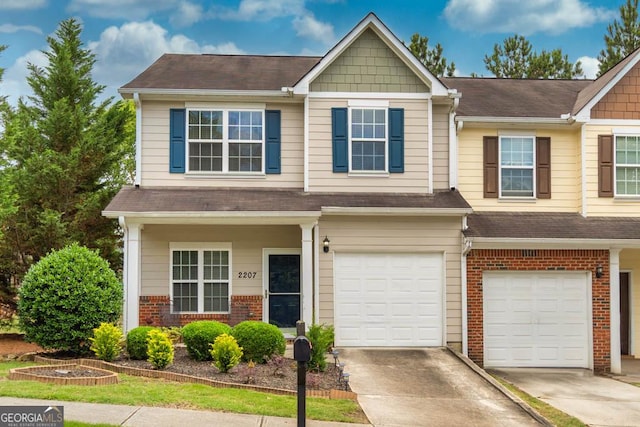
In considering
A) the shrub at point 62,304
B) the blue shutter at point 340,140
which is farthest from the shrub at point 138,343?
the blue shutter at point 340,140

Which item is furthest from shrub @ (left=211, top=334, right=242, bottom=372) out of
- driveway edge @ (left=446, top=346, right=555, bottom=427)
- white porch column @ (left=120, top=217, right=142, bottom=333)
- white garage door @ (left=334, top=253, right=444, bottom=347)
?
driveway edge @ (left=446, top=346, right=555, bottom=427)

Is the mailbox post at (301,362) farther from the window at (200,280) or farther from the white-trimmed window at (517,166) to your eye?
the white-trimmed window at (517,166)

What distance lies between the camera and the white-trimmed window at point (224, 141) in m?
14.6

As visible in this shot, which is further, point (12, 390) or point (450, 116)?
point (450, 116)

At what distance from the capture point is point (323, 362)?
10703 millimetres

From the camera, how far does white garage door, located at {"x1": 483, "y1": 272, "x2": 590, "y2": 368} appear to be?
14.3 meters

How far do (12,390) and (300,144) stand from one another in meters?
8.40

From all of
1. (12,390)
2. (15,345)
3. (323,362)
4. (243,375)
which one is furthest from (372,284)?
(15,345)

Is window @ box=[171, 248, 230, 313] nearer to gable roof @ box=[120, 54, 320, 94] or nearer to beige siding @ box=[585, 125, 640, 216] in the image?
gable roof @ box=[120, 54, 320, 94]

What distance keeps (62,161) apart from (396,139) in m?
9.06

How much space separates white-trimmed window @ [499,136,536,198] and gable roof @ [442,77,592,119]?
0.67 metres

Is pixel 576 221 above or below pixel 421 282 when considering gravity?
above

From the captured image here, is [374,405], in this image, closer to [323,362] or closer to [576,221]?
[323,362]

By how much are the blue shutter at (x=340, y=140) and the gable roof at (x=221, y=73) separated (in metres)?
1.49
